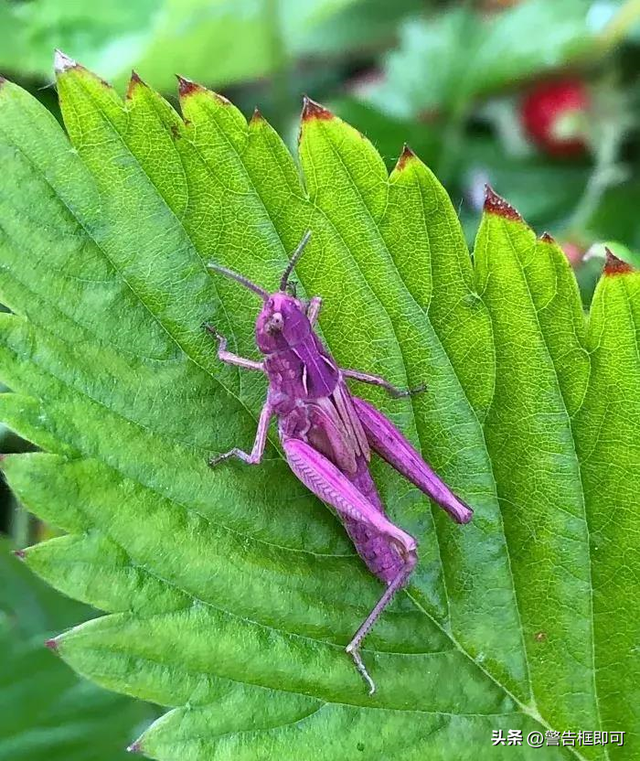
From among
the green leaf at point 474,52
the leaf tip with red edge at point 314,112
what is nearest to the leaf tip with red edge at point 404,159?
the leaf tip with red edge at point 314,112

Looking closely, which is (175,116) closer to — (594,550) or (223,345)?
(223,345)

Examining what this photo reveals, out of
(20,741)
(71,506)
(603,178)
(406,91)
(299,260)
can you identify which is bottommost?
(20,741)

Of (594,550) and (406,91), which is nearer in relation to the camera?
(594,550)

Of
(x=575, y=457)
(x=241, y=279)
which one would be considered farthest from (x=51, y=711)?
(x=575, y=457)

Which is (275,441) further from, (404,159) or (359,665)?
(404,159)

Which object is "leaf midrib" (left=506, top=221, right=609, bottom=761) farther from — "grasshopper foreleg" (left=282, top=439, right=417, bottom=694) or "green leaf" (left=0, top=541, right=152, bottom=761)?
"green leaf" (left=0, top=541, right=152, bottom=761)

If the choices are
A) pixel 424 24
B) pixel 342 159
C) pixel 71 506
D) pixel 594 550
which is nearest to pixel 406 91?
pixel 424 24

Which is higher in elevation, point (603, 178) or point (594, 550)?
point (603, 178)
